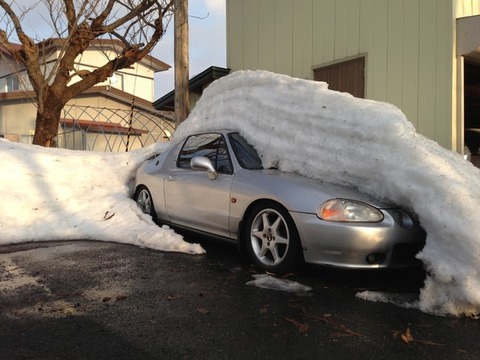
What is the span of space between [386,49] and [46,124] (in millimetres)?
7377

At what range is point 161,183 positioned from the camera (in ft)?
21.1

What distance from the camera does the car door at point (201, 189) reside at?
5.29 m

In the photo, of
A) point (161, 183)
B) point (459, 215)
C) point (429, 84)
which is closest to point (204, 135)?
point (161, 183)

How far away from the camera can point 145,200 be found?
7.03 metres

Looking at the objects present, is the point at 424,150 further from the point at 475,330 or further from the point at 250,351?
the point at 250,351

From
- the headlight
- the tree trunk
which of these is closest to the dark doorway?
the headlight

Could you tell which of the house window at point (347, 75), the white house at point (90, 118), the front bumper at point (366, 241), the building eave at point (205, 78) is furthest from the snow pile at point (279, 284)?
the white house at point (90, 118)

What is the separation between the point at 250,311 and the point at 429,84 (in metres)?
6.01

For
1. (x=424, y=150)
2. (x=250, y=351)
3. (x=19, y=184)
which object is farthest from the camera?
(x=19, y=184)

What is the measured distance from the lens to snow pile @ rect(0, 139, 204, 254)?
20.8ft

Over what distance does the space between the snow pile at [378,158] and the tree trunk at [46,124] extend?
5.85 metres

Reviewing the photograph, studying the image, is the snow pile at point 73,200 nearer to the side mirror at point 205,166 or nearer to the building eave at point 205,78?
the side mirror at point 205,166

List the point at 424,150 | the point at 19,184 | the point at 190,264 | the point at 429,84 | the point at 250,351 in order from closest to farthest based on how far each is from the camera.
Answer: the point at 250,351 → the point at 424,150 → the point at 190,264 → the point at 19,184 → the point at 429,84

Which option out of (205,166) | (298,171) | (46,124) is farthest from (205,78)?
(298,171)
